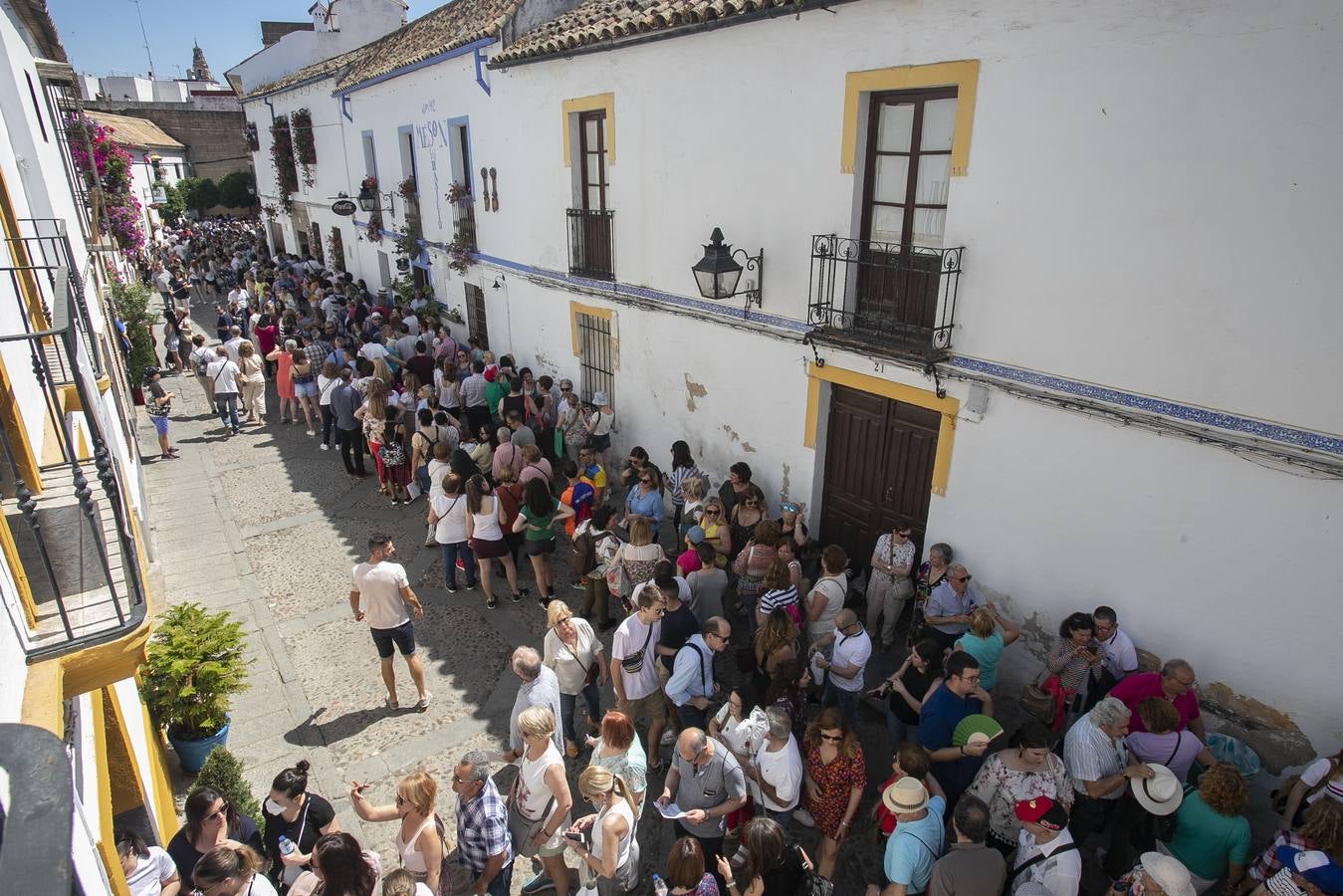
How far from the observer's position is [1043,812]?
4191 millimetres

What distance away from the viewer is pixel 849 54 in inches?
262

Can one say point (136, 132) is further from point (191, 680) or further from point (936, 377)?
point (936, 377)

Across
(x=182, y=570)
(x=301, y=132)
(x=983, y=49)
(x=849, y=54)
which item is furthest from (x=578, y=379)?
(x=301, y=132)

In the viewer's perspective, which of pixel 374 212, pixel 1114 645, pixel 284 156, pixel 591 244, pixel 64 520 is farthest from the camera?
pixel 284 156

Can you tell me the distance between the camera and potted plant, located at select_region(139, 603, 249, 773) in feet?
18.9

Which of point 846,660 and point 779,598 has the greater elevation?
point 779,598

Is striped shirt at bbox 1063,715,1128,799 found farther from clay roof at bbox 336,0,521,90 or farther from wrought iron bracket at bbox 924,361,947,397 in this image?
clay roof at bbox 336,0,521,90

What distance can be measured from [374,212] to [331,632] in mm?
13323

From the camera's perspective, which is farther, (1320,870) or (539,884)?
(539,884)

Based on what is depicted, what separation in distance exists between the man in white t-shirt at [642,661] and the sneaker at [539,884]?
1.15m

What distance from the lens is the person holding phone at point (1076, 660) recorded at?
561cm

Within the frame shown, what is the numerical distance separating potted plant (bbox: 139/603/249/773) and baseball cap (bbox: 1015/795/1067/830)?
17.6 feet

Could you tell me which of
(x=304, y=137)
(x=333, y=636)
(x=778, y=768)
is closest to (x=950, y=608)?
(x=778, y=768)

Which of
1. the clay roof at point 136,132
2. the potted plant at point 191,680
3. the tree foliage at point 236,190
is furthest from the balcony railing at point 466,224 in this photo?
the tree foliage at point 236,190
